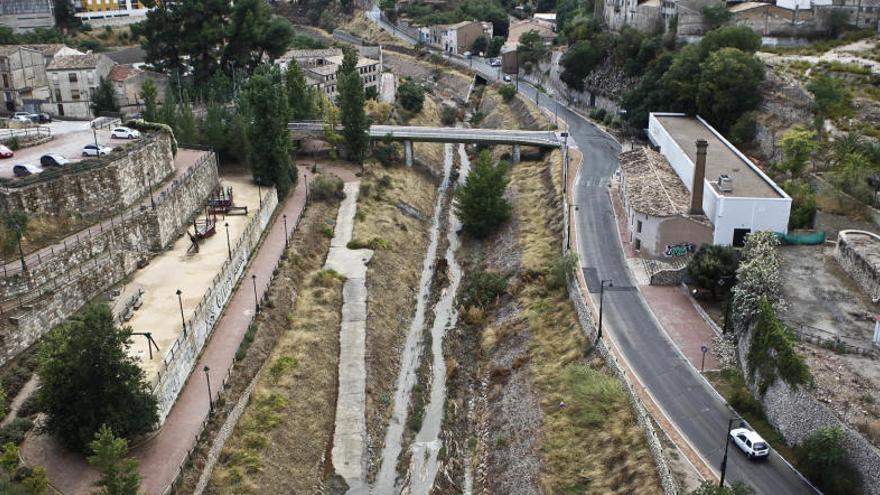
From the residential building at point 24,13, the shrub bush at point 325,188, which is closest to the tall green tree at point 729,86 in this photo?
the shrub bush at point 325,188

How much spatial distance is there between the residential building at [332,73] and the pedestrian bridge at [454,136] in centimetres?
1415

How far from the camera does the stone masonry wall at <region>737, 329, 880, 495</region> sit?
95.8 feet

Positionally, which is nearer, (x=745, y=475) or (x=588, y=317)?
(x=745, y=475)

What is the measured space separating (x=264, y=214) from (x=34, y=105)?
31689 mm

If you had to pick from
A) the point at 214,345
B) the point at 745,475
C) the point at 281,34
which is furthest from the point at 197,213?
the point at 745,475

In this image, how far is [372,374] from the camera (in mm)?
46844

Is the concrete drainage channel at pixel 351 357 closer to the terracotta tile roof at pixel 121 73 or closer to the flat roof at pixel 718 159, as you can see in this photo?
the flat roof at pixel 718 159

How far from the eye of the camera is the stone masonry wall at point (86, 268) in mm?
A: 40500

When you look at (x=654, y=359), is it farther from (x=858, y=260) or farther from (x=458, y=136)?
(x=458, y=136)

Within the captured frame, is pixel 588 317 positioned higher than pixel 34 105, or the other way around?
pixel 34 105

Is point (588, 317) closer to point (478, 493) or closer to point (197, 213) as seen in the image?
point (478, 493)

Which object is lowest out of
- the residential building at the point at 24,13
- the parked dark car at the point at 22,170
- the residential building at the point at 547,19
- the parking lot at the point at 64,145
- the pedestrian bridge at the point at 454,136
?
the pedestrian bridge at the point at 454,136

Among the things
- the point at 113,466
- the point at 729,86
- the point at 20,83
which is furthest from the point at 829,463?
the point at 20,83

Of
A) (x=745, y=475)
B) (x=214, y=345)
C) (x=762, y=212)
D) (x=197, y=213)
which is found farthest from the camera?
(x=197, y=213)
